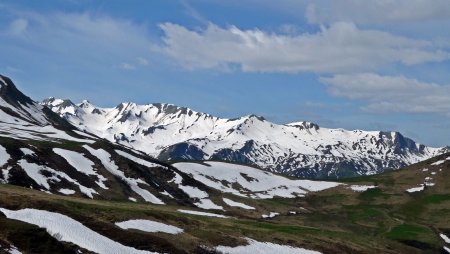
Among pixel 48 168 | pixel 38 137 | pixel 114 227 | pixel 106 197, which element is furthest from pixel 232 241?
pixel 38 137

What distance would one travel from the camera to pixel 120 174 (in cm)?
15250

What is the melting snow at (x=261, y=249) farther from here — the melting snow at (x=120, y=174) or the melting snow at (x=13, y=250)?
the melting snow at (x=120, y=174)

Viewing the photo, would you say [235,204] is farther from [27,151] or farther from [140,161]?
[27,151]

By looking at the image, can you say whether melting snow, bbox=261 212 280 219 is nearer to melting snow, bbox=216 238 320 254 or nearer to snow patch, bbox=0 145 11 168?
snow patch, bbox=0 145 11 168

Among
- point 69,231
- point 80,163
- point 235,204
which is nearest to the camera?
point 69,231

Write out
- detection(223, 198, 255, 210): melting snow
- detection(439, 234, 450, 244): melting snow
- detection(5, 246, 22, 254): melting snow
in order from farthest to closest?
detection(223, 198, 255, 210): melting snow, detection(439, 234, 450, 244): melting snow, detection(5, 246, 22, 254): melting snow

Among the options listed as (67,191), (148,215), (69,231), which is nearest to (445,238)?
(67,191)

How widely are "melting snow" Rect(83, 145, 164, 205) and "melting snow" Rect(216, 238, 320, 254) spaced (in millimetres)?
69520

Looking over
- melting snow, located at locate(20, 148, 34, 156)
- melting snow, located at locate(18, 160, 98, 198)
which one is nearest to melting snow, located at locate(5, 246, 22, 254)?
melting snow, located at locate(18, 160, 98, 198)

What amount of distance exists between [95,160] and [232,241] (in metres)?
89.5

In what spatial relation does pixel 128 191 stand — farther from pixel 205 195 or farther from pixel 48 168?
pixel 205 195

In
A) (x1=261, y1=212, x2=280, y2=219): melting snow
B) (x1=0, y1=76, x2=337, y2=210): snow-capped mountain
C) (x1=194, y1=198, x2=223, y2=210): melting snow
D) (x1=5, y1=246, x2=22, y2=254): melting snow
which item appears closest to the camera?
(x1=5, y1=246, x2=22, y2=254): melting snow

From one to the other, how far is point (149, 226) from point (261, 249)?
14.9m

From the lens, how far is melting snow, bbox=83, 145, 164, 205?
145 m
